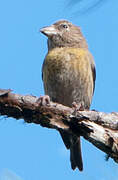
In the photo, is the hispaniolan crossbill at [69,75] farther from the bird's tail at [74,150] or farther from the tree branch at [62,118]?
the tree branch at [62,118]

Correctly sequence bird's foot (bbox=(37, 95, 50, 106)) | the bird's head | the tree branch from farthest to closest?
the bird's head → bird's foot (bbox=(37, 95, 50, 106)) → the tree branch

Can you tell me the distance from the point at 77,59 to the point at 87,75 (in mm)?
198

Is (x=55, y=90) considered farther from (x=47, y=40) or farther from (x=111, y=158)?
(x=111, y=158)

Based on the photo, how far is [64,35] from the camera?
5094 millimetres

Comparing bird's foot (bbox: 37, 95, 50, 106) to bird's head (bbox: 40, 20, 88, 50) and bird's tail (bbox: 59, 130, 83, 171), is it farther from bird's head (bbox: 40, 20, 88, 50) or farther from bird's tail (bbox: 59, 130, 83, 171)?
bird's head (bbox: 40, 20, 88, 50)

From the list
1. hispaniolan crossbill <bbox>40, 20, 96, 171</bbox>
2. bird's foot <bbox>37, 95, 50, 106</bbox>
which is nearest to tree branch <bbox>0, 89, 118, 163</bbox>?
bird's foot <bbox>37, 95, 50, 106</bbox>

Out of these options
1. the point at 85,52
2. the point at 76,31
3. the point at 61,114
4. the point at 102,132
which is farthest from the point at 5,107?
the point at 76,31

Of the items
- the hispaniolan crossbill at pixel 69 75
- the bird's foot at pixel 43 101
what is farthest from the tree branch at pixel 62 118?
the hispaniolan crossbill at pixel 69 75

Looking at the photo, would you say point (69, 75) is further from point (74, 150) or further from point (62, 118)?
point (62, 118)

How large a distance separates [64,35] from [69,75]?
702 millimetres

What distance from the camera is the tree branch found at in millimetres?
3266

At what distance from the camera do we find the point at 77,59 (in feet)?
15.3

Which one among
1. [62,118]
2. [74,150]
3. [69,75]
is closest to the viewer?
[62,118]

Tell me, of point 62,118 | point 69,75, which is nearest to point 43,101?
point 62,118
